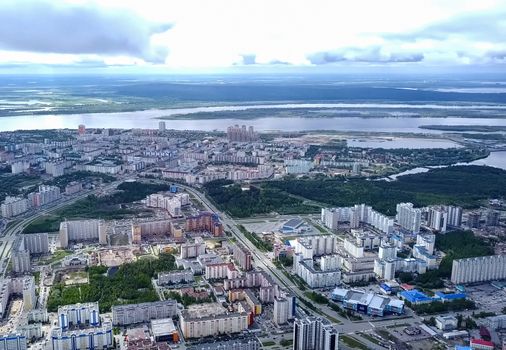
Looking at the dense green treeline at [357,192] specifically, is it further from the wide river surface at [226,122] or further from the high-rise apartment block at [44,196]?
the wide river surface at [226,122]

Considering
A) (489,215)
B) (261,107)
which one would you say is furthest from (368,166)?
(261,107)

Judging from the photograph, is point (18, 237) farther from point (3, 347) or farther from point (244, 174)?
point (244, 174)

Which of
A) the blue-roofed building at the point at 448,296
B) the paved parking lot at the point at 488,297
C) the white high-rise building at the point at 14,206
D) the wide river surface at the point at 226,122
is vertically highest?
the wide river surface at the point at 226,122

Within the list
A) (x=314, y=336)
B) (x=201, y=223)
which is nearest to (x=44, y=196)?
(x=201, y=223)

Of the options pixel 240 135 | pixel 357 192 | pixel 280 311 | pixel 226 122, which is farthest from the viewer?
pixel 226 122

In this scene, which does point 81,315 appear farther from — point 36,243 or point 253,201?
point 253,201

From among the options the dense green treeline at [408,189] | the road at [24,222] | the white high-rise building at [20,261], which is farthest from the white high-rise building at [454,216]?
the road at [24,222]

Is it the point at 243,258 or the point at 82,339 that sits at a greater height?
the point at 243,258
